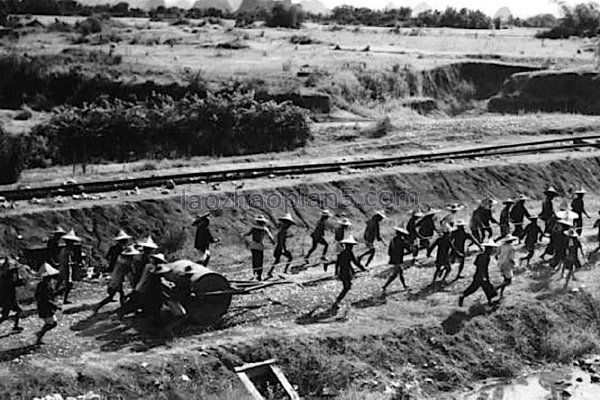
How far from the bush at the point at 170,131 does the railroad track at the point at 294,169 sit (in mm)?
4571

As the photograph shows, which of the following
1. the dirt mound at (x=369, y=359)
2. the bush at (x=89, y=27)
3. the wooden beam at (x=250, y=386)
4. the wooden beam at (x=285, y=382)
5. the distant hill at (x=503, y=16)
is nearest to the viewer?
the dirt mound at (x=369, y=359)

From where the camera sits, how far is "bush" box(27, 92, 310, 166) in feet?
85.8

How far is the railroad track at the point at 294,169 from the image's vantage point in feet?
60.6

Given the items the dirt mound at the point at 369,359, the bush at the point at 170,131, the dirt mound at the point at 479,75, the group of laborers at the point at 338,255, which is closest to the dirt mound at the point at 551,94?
the dirt mound at the point at 479,75

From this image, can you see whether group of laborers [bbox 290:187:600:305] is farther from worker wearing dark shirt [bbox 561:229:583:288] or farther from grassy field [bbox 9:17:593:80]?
grassy field [bbox 9:17:593:80]

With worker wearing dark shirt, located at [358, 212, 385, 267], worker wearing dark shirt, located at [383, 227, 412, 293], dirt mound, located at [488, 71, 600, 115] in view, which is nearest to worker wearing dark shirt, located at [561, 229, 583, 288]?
worker wearing dark shirt, located at [383, 227, 412, 293]

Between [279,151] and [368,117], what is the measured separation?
7934 millimetres

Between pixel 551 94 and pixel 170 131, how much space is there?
2046cm

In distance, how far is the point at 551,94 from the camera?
3853 cm

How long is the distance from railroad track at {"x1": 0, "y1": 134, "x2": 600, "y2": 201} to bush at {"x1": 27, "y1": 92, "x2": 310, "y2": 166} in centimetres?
457

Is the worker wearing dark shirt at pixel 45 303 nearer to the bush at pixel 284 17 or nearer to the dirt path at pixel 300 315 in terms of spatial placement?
the dirt path at pixel 300 315

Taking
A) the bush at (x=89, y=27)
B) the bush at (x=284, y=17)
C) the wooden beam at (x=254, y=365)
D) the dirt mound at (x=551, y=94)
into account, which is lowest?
the wooden beam at (x=254, y=365)

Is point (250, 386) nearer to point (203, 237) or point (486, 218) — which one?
point (203, 237)

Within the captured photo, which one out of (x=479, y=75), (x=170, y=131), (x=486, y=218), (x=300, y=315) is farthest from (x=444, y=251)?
(x=479, y=75)
